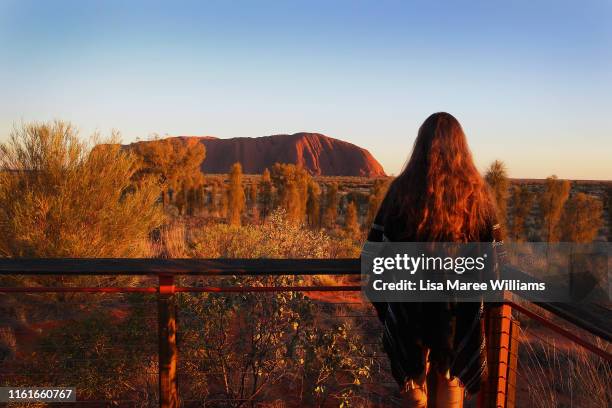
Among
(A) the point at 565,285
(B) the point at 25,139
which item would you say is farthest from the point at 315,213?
(A) the point at 565,285

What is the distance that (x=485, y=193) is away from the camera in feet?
5.80

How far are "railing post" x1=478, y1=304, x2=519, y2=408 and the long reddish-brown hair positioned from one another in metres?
0.66

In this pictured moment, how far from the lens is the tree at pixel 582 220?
53.7ft

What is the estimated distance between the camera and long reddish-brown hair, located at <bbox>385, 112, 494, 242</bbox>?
1.68 metres

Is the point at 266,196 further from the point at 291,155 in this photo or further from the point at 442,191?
the point at 291,155

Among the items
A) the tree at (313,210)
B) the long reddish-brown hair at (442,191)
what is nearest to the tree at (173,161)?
the tree at (313,210)

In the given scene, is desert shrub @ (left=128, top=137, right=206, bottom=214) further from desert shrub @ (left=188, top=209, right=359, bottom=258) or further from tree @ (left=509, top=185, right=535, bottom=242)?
tree @ (left=509, top=185, right=535, bottom=242)

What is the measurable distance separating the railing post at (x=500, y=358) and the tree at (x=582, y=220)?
17071mm

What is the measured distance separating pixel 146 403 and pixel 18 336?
328cm

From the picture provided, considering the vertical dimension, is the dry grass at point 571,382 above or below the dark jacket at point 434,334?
below

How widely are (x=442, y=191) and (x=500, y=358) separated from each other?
103 centimetres

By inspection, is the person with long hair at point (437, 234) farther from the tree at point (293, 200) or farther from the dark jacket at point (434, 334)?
the tree at point (293, 200)

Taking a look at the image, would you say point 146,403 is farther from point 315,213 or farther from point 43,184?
point 315,213

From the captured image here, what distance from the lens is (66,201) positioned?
7.43 m
